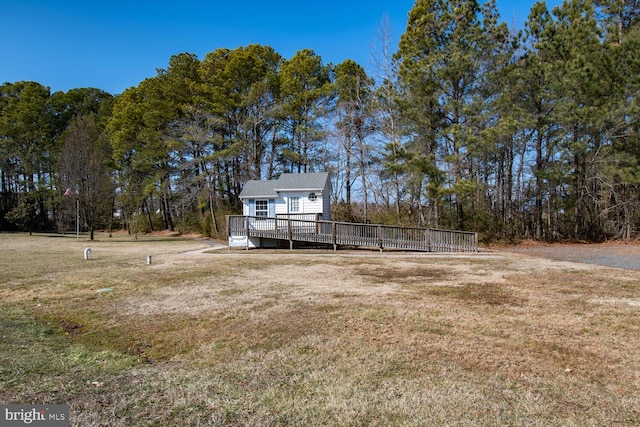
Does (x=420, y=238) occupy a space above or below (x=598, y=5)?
below

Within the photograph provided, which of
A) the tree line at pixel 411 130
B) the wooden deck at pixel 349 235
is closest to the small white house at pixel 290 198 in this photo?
the wooden deck at pixel 349 235

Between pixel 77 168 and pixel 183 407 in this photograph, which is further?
pixel 77 168

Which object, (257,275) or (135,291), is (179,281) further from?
(257,275)

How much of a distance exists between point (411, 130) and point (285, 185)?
740 cm

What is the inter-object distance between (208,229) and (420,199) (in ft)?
50.6

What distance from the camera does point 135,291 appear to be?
684 cm

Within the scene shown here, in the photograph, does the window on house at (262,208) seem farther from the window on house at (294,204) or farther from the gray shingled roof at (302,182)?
the window on house at (294,204)

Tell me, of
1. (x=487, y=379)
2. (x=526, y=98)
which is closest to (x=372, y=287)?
(x=487, y=379)

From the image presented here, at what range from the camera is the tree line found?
16.5m

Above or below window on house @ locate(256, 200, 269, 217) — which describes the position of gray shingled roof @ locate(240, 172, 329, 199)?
above

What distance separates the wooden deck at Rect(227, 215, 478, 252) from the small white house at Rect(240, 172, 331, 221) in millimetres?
1662

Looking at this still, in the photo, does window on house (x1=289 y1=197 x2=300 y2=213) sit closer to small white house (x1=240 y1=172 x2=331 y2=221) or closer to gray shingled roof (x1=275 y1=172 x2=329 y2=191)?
small white house (x1=240 y1=172 x2=331 y2=221)

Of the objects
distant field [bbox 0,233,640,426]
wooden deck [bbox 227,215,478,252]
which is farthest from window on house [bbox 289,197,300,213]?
distant field [bbox 0,233,640,426]

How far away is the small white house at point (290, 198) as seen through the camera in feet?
64.2
